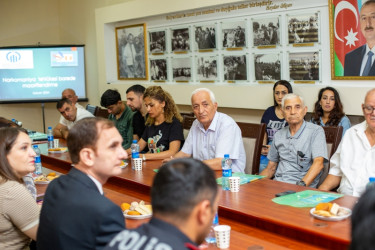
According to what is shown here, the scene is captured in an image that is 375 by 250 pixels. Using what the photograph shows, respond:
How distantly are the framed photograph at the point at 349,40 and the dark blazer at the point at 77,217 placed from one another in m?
3.39

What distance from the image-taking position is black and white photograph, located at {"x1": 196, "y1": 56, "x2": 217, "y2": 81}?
6.22 meters

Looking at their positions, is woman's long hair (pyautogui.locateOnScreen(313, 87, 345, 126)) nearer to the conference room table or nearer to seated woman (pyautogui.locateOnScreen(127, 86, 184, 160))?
seated woman (pyautogui.locateOnScreen(127, 86, 184, 160))

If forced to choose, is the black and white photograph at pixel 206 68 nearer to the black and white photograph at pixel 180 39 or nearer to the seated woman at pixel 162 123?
the black and white photograph at pixel 180 39

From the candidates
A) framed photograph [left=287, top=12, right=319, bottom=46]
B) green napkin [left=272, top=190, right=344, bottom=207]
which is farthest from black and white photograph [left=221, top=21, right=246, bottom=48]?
green napkin [left=272, top=190, right=344, bottom=207]

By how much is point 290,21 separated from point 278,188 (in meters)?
2.62

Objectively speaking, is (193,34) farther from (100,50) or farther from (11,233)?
(11,233)

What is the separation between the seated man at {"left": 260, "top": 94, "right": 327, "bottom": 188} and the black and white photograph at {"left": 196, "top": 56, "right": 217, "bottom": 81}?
2.33m

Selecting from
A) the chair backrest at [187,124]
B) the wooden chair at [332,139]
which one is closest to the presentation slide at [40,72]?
the chair backrest at [187,124]

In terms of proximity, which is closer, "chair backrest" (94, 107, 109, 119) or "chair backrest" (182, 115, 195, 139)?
"chair backrest" (182, 115, 195, 139)

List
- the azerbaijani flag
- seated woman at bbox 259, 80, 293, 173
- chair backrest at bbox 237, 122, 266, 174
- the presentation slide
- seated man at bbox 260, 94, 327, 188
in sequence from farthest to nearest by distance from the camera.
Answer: the presentation slide, seated woman at bbox 259, 80, 293, 173, the azerbaijani flag, chair backrest at bbox 237, 122, 266, 174, seated man at bbox 260, 94, 327, 188

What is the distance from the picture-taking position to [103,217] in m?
1.85

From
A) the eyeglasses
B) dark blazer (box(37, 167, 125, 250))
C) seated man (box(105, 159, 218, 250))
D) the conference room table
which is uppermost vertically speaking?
the eyeglasses

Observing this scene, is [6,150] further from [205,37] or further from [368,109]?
[205,37]

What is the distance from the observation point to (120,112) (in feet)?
18.8
